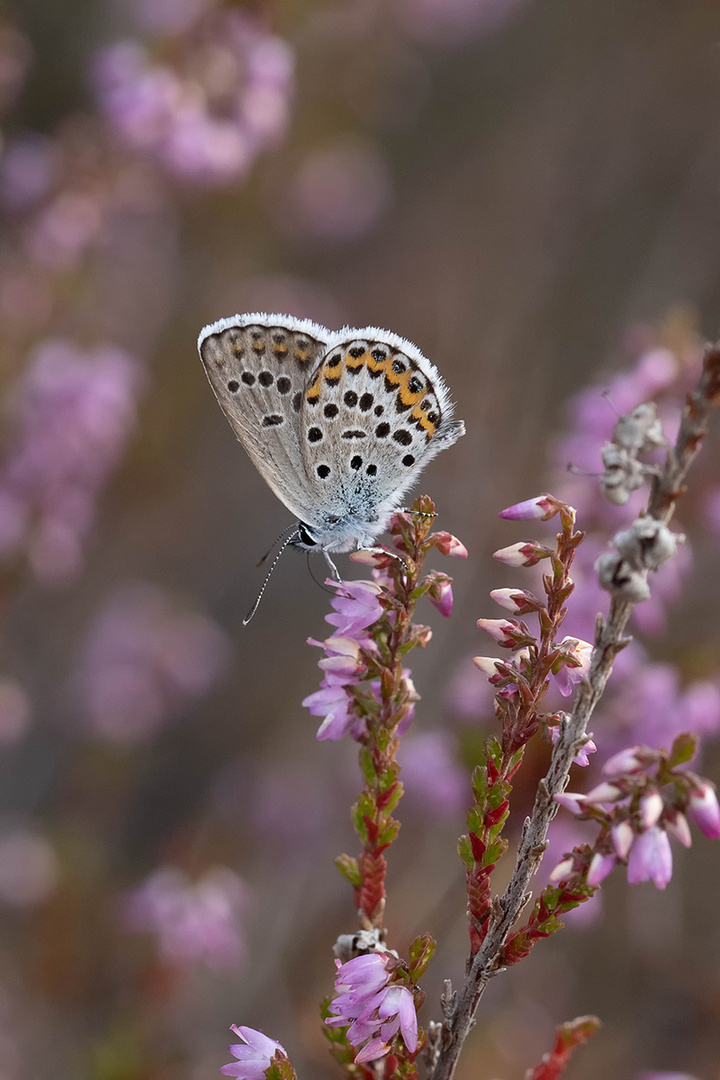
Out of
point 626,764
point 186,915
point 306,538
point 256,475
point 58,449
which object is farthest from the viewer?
point 256,475

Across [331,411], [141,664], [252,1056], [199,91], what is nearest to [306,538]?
[331,411]

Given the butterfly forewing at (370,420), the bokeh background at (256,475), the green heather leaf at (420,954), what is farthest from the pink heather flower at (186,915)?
the green heather leaf at (420,954)

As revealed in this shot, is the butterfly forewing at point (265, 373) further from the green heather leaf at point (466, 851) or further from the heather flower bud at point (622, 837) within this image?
the heather flower bud at point (622, 837)

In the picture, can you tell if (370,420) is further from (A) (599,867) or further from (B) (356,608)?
(A) (599,867)

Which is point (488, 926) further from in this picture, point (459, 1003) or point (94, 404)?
point (94, 404)

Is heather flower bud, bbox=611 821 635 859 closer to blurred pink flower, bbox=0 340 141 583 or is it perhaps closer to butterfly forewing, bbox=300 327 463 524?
butterfly forewing, bbox=300 327 463 524

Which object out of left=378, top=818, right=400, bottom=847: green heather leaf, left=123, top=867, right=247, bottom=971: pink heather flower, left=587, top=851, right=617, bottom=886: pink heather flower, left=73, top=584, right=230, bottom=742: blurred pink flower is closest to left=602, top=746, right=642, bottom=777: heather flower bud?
left=587, top=851, right=617, bottom=886: pink heather flower

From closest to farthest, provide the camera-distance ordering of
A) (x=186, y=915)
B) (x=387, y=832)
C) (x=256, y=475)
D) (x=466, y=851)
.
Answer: (x=466, y=851), (x=387, y=832), (x=186, y=915), (x=256, y=475)
